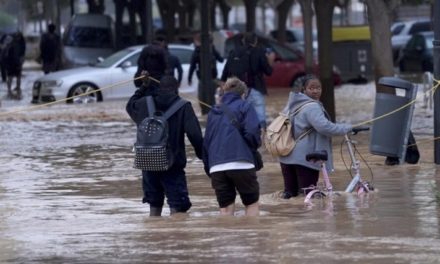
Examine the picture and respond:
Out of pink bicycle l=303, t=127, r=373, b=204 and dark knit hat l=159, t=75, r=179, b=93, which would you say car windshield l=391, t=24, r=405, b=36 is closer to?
pink bicycle l=303, t=127, r=373, b=204

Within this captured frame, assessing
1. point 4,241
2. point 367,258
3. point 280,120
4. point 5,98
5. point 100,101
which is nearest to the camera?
point 367,258

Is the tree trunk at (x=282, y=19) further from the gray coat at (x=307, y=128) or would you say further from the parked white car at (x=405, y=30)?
the gray coat at (x=307, y=128)

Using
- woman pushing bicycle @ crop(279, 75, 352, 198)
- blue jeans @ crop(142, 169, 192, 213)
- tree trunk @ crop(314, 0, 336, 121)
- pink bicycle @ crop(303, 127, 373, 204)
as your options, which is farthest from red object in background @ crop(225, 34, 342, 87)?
blue jeans @ crop(142, 169, 192, 213)

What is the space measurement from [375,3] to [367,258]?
35.6 ft

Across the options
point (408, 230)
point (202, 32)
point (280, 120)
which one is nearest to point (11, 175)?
point (280, 120)

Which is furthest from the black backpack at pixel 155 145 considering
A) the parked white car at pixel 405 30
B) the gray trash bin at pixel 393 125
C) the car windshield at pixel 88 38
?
the parked white car at pixel 405 30

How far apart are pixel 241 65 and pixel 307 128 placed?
639cm

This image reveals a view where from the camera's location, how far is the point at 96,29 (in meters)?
39.0

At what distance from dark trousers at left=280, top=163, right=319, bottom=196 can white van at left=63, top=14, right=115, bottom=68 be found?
24.2 m

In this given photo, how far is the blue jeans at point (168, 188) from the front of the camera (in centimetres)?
1136

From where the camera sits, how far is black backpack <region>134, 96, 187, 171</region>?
11.1 m

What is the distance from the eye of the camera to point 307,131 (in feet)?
40.2

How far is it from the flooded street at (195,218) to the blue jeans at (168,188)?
0.48 feet

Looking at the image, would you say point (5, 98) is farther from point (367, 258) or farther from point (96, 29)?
point (367, 258)
